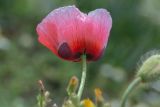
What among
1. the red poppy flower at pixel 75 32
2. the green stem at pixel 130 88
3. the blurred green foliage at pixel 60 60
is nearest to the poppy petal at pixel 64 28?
the red poppy flower at pixel 75 32

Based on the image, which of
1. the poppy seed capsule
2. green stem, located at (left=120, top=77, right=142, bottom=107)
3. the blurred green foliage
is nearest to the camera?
green stem, located at (left=120, top=77, right=142, bottom=107)

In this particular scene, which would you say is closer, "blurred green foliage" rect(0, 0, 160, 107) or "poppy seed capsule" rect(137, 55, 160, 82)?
"poppy seed capsule" rect(137, 55, 160, 82)

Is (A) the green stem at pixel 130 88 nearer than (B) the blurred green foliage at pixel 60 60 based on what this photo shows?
Yes

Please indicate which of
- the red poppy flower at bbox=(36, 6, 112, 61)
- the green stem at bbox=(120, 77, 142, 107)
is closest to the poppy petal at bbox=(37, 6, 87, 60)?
the red poppy flower at bbox=(36, 6, 112, 61)

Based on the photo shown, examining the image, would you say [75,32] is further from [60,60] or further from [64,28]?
[60,60]

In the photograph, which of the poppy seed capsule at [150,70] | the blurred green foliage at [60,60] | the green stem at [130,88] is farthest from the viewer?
the blurred green foliage at [60,60]

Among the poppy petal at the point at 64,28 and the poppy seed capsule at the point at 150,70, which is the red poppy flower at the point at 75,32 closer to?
the poppy petal at the point at 64,28

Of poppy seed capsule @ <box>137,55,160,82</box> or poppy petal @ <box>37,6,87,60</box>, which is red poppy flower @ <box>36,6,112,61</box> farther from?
poppy seed capsule @ <box>137,55,160,82</box>
